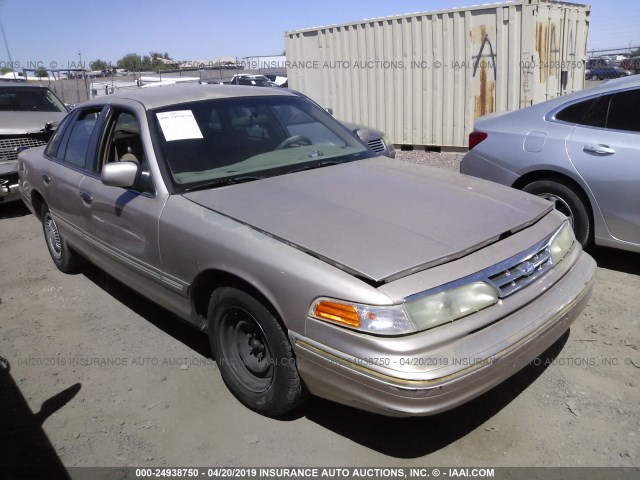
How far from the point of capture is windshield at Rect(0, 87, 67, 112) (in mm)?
9133

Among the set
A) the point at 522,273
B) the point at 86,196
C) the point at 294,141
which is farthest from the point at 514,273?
the point at 86,196

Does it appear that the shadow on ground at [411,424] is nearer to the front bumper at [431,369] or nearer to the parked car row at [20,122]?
the front bumper at [431,369]

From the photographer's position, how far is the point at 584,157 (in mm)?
4559

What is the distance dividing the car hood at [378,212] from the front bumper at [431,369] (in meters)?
0.36

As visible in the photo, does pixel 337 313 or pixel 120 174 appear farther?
pixel 120 174

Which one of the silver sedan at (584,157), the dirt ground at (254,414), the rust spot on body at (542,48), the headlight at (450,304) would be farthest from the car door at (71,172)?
the rust spot on body at (542,48)

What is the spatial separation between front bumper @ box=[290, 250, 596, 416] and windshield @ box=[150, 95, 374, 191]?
1395mm

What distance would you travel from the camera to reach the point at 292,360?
270cm

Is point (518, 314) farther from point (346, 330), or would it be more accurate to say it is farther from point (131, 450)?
point (131, 450)

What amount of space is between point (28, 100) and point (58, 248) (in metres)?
5.08

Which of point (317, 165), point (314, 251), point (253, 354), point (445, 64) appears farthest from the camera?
point (445, 64)

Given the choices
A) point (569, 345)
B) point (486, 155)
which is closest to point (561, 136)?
point (486, 155)

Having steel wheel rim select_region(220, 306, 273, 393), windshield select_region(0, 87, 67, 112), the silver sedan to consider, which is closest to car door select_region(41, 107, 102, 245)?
steel wheel rim select_region(220, 306, 273, 393)

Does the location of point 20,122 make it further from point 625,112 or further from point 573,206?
point 625,112
